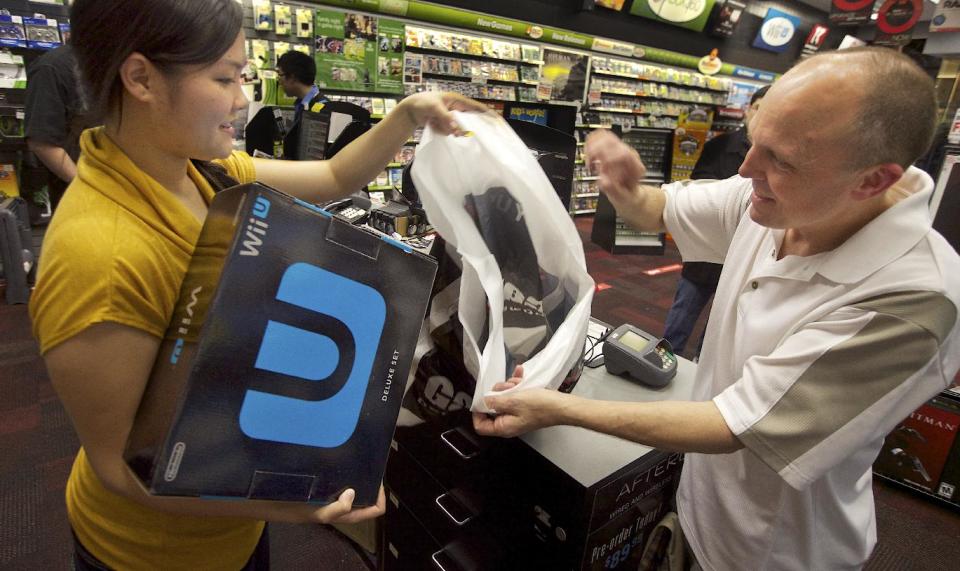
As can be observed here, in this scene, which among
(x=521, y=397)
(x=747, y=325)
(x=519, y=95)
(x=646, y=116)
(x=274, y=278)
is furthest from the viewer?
(x=646, y=116)

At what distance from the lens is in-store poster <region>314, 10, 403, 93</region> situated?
208 inches

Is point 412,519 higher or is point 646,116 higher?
point 646,116

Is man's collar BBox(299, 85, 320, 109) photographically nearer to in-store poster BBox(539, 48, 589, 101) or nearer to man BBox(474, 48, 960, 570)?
man BBox(474, 48, 960, 570)

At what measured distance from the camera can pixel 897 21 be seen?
560cm

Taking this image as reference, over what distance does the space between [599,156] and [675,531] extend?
95cm

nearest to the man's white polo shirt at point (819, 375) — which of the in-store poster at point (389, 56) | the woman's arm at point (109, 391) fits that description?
the woman's arm at point (109, 391)

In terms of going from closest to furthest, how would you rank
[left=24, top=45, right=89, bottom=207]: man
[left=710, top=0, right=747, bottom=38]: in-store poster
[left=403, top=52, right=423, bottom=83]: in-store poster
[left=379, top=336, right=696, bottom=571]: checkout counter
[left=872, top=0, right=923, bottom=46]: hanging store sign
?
[left=379, top=336, right=696, bottom=571]: checkout counter < [left=24, top=45, right=89, bottom=207]: man < [left=872, top=0, right=923, bottom=46]: hanging store sign < [left=403, top=52, right=423, bottom=83]: in-store poster < [left=710, top=0, right=747, bottom=38]: in-store poster

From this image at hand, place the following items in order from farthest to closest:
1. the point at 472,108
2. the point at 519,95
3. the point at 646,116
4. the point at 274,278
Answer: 1. the point at 646,116
2. the point at 519,95
3. the point at 472,108
4. the point at 274,278

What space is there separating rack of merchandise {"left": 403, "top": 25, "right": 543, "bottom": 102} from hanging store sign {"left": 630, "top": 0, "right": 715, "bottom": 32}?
2156 mm

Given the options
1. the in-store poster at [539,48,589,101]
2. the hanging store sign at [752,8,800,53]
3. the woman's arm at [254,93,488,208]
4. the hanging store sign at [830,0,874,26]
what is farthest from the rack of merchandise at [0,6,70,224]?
the hanging store sign at [752,8,800,53]

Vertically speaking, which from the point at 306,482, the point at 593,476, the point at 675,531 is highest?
the point at 306,482

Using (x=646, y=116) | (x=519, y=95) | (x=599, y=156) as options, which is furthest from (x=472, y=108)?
(x=646, y=116)

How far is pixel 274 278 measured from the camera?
25.6 inches

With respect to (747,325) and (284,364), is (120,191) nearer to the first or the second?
(284,364)
